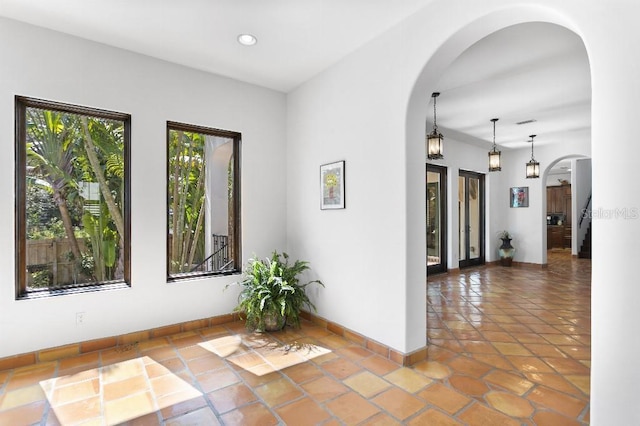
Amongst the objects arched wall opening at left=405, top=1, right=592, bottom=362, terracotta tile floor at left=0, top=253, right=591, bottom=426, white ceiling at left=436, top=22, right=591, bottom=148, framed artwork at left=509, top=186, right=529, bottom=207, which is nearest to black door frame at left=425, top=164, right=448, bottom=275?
white ceiling at left=436, top=22, right=591, bottom=148

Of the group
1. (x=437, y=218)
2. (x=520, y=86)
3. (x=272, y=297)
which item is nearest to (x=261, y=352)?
(x=272, y=297)

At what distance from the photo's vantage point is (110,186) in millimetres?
3254

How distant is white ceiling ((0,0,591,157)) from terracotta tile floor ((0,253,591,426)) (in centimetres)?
284

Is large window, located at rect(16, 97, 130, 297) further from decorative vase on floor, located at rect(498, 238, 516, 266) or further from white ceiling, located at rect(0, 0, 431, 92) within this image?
decorative vase on floor, located at rect(498, 238, 516, 266)

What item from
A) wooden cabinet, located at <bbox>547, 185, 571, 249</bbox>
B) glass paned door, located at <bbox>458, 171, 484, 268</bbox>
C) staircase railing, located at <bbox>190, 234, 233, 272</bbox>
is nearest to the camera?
staircase railing, located at <bbox>190, 234, 233, 272</bbox>

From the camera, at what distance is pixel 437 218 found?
712cm

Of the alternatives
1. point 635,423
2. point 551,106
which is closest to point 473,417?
point 635,423

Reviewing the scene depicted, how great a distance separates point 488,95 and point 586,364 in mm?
3366

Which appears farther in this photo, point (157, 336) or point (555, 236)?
point (555, 236)

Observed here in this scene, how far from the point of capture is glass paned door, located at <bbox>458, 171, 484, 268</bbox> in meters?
7.61

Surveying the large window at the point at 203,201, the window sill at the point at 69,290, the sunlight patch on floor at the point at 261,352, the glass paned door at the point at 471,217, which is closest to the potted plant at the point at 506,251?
the glass paned door at the point at 471,217

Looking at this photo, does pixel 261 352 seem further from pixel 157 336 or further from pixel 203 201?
Result: pixel 203 201

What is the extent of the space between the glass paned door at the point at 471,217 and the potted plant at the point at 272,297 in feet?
17.0

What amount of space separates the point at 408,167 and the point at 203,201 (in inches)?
98.0
